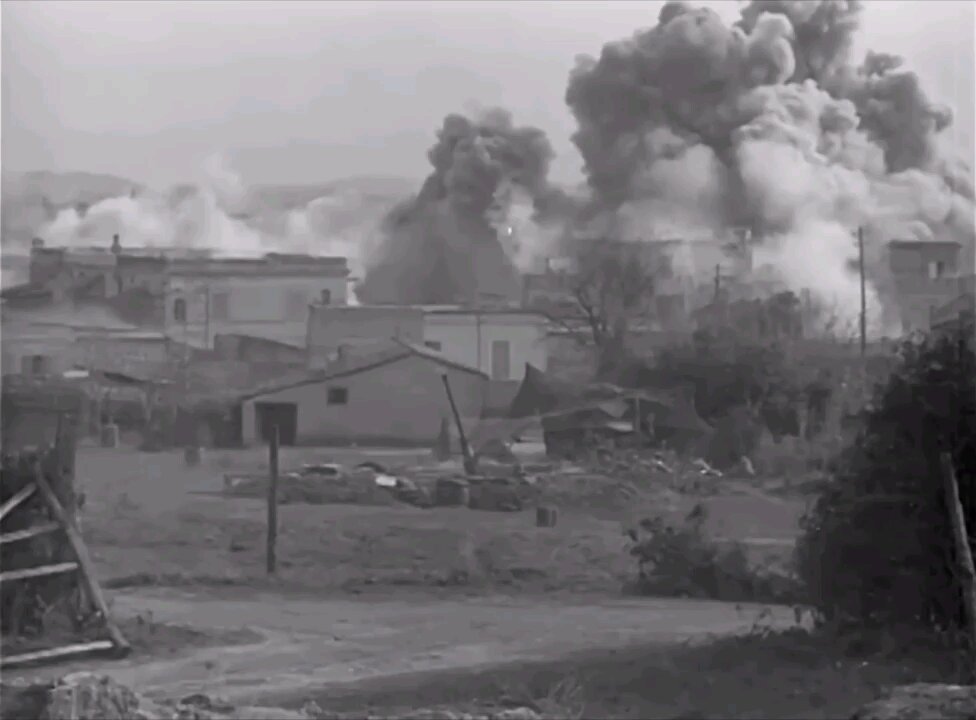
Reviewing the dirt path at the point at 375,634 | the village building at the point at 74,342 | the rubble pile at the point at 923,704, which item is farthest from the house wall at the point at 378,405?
the rubble pile at the point at 923,704

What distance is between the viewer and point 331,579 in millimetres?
4301

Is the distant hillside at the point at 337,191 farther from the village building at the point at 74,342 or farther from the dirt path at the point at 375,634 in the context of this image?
the dirt path at the point at 375,634

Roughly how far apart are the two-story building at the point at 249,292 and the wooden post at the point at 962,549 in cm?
179

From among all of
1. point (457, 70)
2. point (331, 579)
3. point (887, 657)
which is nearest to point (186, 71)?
point (457, 70)

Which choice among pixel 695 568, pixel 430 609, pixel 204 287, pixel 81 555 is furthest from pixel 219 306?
pixel 695 568

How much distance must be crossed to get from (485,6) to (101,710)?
224 centimetres

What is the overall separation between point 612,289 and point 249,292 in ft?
3.47

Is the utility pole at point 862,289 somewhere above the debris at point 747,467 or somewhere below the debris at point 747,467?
above

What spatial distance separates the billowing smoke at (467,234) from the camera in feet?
14.3

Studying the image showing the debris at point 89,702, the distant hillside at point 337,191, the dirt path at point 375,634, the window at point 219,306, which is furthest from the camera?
the window at point 219,306

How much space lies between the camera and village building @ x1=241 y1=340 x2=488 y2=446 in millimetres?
4340

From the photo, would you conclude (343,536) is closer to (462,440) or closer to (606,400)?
(462,440)

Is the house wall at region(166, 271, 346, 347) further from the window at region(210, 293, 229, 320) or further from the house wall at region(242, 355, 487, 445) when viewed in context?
the house wall at region(242, 355, 487, 445)

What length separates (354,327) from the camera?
4.36m
